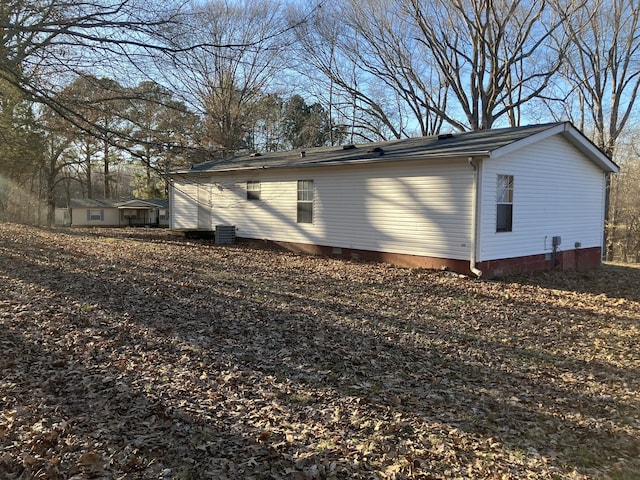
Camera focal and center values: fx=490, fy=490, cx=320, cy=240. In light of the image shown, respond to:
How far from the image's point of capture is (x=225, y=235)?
1678 centimetres

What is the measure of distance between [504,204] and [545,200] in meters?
1.87

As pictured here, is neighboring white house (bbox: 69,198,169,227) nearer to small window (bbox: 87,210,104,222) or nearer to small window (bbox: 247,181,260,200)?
small window (bbox: 87,210,104,222)

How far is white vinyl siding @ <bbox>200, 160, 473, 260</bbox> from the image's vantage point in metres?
11.3

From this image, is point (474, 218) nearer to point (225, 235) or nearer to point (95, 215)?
point (225, 235)

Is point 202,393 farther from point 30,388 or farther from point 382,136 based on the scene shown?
point 382,136

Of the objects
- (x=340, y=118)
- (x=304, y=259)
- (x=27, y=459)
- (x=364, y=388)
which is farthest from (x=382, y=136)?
(x=27, y=459)

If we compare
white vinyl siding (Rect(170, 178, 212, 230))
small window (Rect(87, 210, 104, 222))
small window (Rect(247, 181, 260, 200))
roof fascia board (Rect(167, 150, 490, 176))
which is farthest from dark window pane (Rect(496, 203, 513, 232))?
small window (Rect(87, 210, 104, 222))

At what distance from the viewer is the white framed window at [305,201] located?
14.6 meters

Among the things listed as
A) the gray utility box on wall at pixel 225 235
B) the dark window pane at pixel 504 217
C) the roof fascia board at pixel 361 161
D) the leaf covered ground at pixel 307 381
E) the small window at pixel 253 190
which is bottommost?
the leaf covered ground at pixel 307 381

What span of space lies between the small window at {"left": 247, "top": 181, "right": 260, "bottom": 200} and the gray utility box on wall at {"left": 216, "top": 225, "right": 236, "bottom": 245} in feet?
4.29

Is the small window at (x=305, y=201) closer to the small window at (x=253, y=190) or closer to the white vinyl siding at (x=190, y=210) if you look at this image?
the small window at (x=253, y=190)

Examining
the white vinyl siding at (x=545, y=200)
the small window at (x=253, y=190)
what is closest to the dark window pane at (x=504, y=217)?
the white vinyl siding at (x=545, y=200)

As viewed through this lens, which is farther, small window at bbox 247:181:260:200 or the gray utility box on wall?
the gray utility box on wall

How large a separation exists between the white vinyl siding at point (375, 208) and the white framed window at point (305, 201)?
0.55ft
